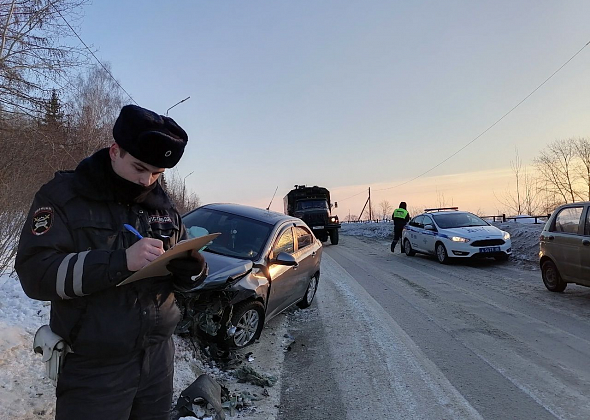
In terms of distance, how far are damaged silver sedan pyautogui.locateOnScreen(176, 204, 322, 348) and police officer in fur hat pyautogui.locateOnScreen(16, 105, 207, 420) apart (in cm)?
249

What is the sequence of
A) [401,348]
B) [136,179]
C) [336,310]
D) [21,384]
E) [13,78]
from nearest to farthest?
[136,179], [21,384], [401,348], [336,310], [13,78]

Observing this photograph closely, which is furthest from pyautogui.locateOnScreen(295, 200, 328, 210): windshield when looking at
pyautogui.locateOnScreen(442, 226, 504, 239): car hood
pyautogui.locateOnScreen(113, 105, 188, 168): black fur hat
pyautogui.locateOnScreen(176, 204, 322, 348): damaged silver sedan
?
pyautogui.locateOnScreen(113, 105, 188, 168): black fur hat

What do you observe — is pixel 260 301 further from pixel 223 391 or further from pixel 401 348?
pixel 401 348

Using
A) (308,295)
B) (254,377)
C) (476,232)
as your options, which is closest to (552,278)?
(476,232)

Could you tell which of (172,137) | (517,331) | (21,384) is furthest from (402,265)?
(172,137)

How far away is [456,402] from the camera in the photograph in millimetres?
3670

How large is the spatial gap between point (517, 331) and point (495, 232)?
272 inches

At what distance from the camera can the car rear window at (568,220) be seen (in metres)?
7.34

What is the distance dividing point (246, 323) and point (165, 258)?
3407mm

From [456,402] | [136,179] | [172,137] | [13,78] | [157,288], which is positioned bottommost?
[456,402]

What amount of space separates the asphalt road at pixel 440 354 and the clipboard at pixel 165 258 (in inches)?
93.1

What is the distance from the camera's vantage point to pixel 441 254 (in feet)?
40.2

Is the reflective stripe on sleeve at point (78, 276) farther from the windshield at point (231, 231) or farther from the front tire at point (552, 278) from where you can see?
the front tire at point (552, 278)

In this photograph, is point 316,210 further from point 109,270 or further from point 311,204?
point 109,270
